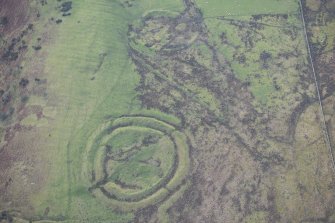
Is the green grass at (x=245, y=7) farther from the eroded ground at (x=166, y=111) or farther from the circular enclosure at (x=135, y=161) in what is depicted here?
the circular enclosure at (x=135, y=161)

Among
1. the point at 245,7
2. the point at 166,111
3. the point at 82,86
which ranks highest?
the point at 245,7

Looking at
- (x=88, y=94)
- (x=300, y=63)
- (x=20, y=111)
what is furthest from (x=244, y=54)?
(x=20, y=111)

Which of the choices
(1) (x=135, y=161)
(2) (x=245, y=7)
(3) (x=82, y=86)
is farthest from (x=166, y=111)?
(2) (x=245, y=7)

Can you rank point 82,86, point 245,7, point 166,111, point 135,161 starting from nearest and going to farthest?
point 135,161 → point 166,111 → point 82,86 → point 245,7

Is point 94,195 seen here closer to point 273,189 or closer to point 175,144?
point 175,144

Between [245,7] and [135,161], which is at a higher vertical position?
[245,7]

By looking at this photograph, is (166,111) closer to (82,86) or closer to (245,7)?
(82,86)

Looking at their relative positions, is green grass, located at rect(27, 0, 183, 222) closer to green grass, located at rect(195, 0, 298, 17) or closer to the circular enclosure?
the circular enclosure

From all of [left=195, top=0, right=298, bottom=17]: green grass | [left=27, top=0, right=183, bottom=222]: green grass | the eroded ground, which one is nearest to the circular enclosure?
the eroded ground
